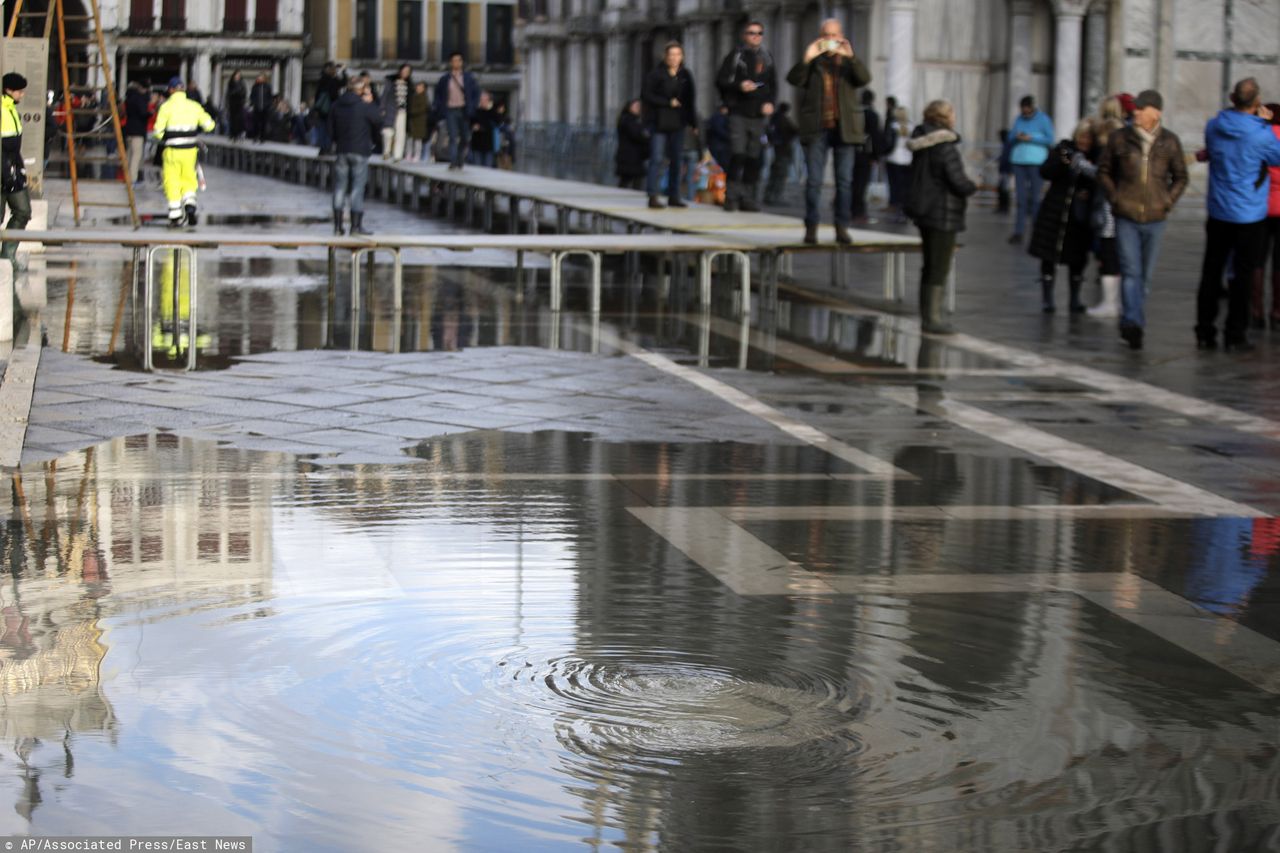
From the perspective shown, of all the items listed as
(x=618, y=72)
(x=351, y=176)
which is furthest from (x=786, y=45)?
(x=351, y=176)

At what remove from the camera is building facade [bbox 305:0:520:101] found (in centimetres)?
8256

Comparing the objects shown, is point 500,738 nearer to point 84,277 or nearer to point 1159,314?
point 1159,314

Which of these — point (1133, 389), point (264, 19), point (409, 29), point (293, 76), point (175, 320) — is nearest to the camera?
point (1133, 389)

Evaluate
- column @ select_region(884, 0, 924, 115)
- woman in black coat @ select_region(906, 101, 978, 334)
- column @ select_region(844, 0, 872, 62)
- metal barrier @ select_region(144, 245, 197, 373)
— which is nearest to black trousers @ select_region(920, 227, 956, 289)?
woman in black coat @ select_region(906, 101, 978, 334)

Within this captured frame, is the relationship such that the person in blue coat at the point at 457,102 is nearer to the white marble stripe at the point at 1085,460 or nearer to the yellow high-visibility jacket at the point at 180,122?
the yellow high-visibility jacket at the point at 180,122

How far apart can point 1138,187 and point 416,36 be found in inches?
2882

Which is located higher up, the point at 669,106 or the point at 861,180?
the point at 669,106

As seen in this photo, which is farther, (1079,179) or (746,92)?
(746,92)

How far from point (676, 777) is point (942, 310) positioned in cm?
1011

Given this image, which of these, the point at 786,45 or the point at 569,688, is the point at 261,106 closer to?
the point at 786,45

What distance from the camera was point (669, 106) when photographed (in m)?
19.2

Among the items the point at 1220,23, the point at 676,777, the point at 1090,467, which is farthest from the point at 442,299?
the point at 1220,23

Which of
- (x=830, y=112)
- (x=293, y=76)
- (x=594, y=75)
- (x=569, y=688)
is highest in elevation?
(x=293, y=76)

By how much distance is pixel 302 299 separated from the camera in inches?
609
